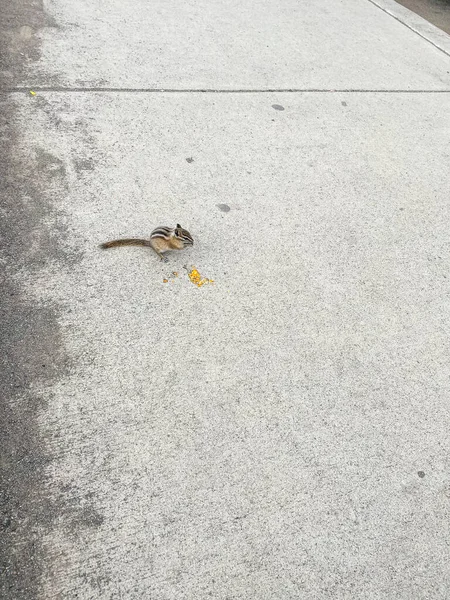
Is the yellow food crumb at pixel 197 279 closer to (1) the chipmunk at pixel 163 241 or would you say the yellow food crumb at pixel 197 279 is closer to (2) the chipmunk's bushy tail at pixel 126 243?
(1) the chipmunk at pixel 163 241

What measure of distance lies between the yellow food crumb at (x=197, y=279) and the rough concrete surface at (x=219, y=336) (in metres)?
0.06

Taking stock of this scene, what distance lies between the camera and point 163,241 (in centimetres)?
314

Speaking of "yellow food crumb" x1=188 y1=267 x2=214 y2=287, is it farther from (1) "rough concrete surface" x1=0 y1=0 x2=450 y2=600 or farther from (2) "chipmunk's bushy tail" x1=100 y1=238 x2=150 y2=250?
(2) "chipmunk's bushy tail" x1=100 y1=238 x2=150 y2=250

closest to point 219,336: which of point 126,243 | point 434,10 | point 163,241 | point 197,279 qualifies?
point 197,279

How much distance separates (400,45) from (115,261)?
16.4ft

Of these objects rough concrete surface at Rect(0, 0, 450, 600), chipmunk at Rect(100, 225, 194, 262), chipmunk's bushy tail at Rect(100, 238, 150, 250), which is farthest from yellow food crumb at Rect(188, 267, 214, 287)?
chipmunk's bushy tail at Rect(100, 238, 150, 250)

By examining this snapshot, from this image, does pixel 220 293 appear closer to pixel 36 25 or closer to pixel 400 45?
pixel 36 25

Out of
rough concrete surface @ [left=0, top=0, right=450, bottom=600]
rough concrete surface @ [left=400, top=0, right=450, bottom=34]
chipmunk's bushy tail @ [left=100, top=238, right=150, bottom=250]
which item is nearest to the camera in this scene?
rough concrete surface @ [left=0, top=0, right=450, bottom=600]

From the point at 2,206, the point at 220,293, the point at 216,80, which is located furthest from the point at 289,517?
the point at 216,80

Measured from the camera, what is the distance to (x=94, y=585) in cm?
197

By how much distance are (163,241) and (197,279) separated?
0.29 meters

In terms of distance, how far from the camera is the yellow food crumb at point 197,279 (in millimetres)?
3189

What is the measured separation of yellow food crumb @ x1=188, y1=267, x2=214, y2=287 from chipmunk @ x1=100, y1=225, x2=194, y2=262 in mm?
168

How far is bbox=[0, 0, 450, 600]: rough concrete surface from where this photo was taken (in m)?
2.14
